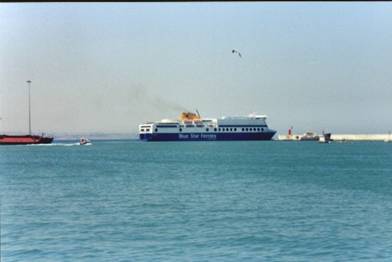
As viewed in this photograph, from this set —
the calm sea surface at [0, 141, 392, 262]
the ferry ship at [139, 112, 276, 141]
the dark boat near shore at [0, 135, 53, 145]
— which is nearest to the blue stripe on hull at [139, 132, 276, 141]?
the ferry ship at [139, 112, 276, 141]

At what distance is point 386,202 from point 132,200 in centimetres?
704

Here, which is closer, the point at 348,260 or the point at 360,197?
the point at 348,260

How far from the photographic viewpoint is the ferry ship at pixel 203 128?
2953 inches

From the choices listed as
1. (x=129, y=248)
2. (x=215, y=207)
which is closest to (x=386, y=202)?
(x=215, y=207)

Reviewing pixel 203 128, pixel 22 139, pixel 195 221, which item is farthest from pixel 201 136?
pixel 195 221

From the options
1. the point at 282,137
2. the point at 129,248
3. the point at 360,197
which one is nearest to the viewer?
the point at 129,248

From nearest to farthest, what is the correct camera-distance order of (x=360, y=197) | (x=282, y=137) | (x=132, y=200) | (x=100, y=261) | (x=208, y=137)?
(x=100, y=261)
(x=132, y=200)
(x=360, y=197)
(x=208, y=137)
(x=282, y=137)

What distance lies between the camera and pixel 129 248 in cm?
923

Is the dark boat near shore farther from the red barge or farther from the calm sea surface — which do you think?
the calm sea surface

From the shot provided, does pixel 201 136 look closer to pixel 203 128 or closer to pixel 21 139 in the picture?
pixel 203 128

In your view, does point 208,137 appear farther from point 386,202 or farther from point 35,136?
point 386,202

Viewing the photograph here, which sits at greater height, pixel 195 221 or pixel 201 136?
pixel 195 221

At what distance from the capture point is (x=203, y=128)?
2997 inches

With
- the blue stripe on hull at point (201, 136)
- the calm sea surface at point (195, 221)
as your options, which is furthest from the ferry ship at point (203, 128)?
the calm sea surface at point (195, 221)
